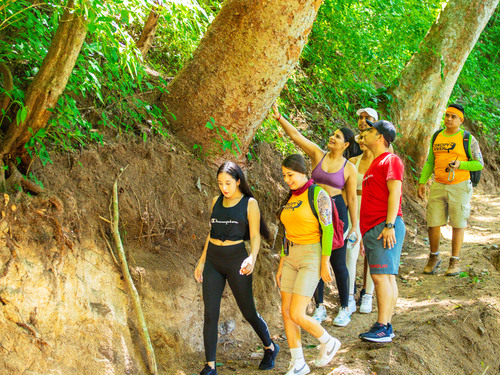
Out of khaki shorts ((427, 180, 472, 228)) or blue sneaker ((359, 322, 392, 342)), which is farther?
khaki shorts ((427, 180, 472, 228))

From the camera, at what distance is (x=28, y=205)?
4195 millimetres

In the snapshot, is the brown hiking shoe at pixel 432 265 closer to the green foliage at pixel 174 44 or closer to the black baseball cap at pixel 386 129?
the black baseball cap at pixel 386 129

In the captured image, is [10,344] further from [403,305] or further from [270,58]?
[403,305]

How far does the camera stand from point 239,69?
5.82 m

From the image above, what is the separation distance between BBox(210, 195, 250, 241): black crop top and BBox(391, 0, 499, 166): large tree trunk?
719cm

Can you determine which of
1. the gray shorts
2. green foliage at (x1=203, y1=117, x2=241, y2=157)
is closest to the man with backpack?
the gray shorts

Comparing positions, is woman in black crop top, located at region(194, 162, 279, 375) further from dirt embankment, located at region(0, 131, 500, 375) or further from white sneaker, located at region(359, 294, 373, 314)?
white sneaker, located at region(359, 294, 373, 314)

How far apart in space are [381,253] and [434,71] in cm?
720

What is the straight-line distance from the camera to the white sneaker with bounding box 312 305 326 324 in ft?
18.9

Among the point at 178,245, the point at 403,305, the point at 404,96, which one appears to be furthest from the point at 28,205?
the point at 404,96

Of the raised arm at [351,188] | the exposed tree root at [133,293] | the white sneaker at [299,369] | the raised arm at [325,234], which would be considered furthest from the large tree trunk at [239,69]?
the white sneaker at [299,369]

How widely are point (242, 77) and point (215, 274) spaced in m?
2.53

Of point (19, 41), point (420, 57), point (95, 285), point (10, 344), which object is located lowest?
point (10, 344)

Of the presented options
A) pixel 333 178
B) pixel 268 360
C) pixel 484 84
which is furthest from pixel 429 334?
pixel 484 84
